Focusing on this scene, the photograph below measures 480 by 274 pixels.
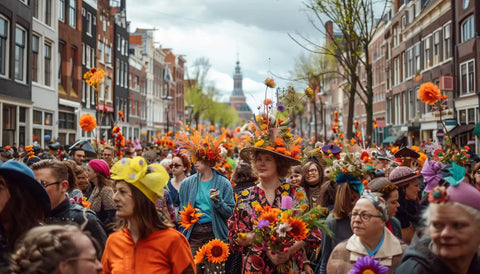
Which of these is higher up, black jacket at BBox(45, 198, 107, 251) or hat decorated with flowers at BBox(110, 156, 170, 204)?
hat decorated with flowers at BBox(110, 156, 170, 204)

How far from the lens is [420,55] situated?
129 feet

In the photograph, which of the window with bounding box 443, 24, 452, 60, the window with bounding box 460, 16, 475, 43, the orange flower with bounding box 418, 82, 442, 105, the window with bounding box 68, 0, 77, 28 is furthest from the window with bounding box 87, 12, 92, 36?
the orange flower with bounding box 418, 82, 442, 105

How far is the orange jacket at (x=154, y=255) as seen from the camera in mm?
3820

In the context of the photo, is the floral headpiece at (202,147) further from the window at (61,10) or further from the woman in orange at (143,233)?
the window at (61,10)

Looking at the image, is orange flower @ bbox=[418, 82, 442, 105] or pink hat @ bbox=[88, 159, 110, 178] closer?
pink hat @ bbox=[88, 159, 110, 178]

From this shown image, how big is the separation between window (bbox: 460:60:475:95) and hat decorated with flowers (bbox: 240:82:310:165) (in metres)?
25.5

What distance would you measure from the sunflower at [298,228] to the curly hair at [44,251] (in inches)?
93.4

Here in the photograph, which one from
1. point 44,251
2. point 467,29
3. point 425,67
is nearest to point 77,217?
point 44,251

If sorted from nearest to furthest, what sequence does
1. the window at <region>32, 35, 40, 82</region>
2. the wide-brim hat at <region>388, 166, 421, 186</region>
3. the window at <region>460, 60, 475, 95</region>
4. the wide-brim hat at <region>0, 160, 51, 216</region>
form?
the wide-brim hat at <region>0, 160, 51, 216</region> → the wide-brim hat at <region>388, 166, 421, 186</region> → the window at <region>32, 35, 40, 82</region> → the window at <region>460, 60, 475, 95</region>

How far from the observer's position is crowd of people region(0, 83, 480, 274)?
2.63 meters

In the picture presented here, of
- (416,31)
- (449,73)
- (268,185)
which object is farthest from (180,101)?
(268,185)

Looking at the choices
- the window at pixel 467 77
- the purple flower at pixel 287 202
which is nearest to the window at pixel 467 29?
the window at pixel 467 77

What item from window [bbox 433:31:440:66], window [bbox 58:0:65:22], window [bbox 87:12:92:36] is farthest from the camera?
window [bbox 87:12:92:36]

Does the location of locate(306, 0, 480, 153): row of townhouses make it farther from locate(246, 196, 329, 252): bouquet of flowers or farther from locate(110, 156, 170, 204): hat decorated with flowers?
locate(110, 156, 170, 204): hat decorated with flowers
